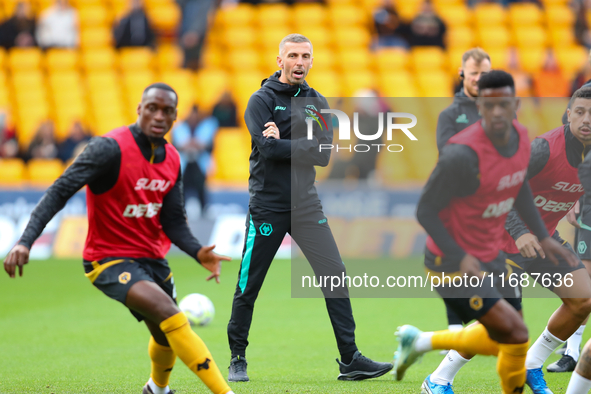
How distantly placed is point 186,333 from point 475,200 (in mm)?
1987

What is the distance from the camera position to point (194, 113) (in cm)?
1559

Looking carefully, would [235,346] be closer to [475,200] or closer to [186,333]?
[186,333]

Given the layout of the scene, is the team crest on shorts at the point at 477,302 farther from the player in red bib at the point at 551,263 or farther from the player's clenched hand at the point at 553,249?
the player in red bib at the point at 551,263

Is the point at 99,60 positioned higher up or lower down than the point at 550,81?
higher up

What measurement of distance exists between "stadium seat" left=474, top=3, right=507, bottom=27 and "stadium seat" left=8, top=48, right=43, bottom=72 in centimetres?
1167

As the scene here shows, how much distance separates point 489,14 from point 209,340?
14.8 m

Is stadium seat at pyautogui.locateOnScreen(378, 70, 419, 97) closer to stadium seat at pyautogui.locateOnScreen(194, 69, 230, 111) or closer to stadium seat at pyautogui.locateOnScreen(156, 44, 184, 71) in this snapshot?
→ stadium seat at pyautogui.locateOnScreen(194, 69, 230, 111)

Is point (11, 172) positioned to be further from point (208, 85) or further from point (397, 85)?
point (397, 85)

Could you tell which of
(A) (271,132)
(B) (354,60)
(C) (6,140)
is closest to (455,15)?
(B) (354,60)

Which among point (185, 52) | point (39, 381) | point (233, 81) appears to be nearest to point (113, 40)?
point (185, 52)

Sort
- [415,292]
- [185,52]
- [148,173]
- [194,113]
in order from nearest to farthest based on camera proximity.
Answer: [148,173]
[415,292]
[194,113]
[185,52]

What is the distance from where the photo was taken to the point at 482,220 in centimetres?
452

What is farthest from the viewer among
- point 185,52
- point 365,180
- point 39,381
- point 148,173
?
point 185,52

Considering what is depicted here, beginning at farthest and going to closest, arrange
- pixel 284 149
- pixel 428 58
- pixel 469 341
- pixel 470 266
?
pixel 428 58
pixel 284 149
pixel 469 341
pixel 470 266
